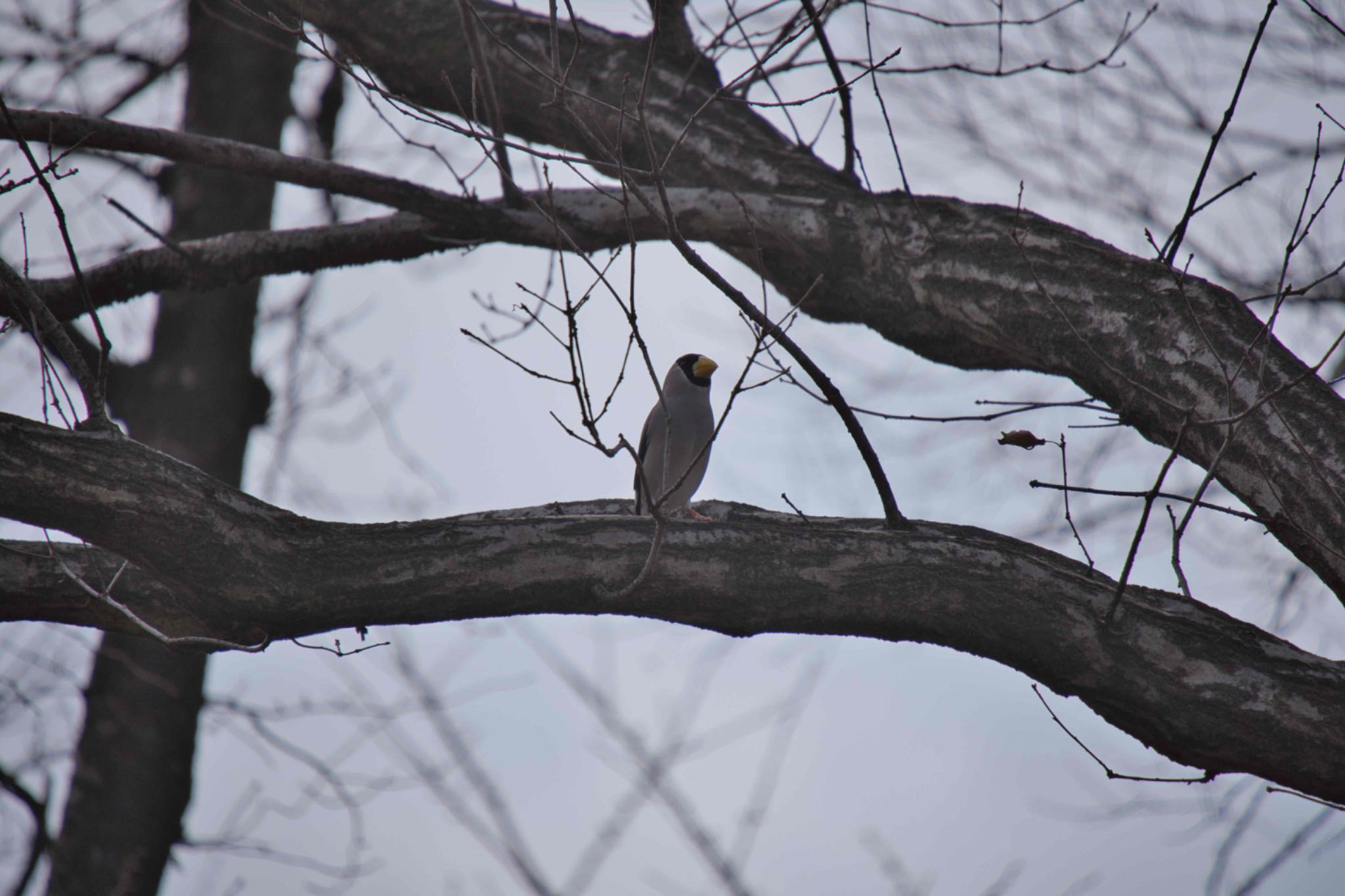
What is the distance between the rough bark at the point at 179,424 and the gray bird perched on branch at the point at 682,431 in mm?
2187

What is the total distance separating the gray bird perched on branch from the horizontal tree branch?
1.79 metres

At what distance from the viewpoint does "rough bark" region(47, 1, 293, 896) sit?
511 centimetres

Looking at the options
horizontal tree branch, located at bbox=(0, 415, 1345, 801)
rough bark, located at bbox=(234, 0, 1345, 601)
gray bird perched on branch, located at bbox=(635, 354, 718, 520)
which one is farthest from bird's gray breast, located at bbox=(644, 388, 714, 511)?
horizontal tree branch, located at bbox=(0, 415, 1345, 801)

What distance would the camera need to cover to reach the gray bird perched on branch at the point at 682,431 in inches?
186

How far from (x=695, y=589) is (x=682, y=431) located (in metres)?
2.20

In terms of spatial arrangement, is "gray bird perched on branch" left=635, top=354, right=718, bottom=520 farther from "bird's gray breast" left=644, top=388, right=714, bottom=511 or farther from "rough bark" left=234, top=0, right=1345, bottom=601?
"rough bark" left=234, top=0, right=1345, bottom=601

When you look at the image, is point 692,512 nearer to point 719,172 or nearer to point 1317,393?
point 719,172

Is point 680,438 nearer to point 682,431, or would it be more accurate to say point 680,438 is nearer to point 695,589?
point 682,431

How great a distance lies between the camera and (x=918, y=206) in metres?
3.58

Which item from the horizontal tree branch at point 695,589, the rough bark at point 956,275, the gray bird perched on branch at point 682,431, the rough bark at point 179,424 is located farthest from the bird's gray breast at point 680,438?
the rough bark at point 179,424

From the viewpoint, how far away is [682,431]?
4863 mm

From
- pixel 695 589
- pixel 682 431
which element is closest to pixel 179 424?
pixel 682 431

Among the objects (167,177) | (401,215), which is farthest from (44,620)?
(167,177)

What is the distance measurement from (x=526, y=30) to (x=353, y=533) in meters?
2.52
